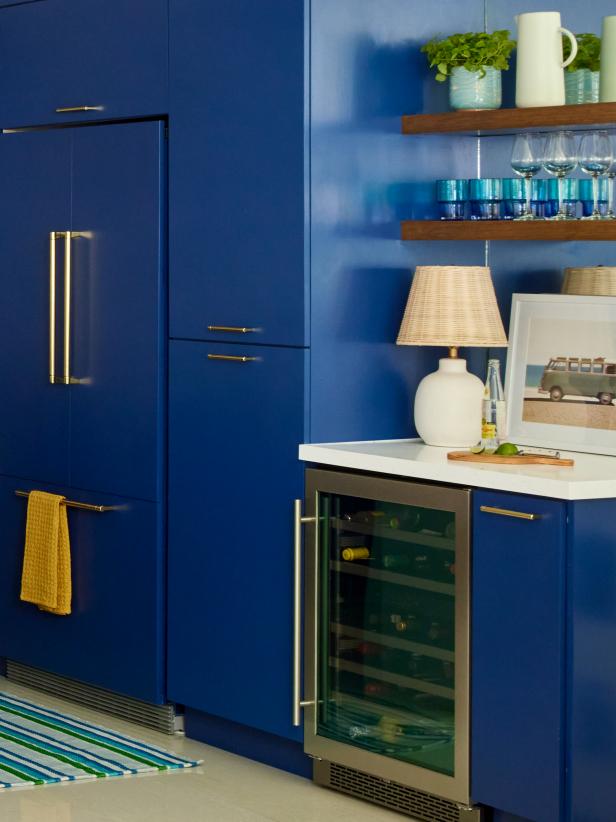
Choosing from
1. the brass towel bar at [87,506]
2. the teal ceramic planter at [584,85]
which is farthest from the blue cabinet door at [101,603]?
the teal ceramic planter at [584,85]

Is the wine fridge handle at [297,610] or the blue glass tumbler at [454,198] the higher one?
the blue glass tumbler at [454,198]

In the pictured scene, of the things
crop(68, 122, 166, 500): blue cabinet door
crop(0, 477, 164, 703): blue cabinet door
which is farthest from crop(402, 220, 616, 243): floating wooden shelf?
crop(0, 477, 164, 703): blue cabinet door

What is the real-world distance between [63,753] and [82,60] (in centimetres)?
201

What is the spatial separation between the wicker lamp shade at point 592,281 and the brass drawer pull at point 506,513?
704 mm

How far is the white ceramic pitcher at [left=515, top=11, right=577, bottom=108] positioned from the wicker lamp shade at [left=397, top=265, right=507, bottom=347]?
0.44 m

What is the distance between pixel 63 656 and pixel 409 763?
4.75ft

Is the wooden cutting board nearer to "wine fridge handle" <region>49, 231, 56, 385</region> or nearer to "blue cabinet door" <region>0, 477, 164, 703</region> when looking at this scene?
"blue cabinet door" <region>0, 477, 164, 703</region>

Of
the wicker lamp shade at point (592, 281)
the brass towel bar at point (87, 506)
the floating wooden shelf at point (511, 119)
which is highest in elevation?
the floating wooden shelf at point (511, 119)

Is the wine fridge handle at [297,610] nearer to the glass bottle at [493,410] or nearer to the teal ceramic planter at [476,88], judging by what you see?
the glass bottle at [493,410]

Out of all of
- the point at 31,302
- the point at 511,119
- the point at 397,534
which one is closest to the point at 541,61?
the point at 511,119

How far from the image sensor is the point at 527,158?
3770 mm

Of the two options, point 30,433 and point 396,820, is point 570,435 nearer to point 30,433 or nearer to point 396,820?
point 396,820

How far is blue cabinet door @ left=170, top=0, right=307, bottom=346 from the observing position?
384 centimetres

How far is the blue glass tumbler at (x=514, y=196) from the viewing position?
3.81 m
